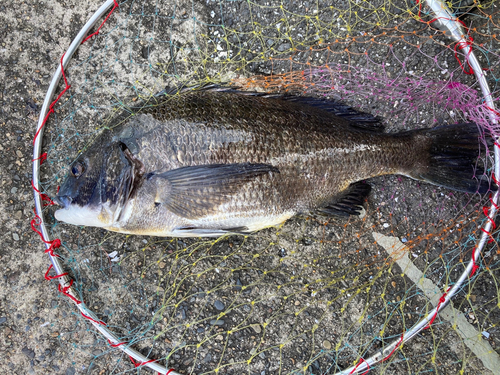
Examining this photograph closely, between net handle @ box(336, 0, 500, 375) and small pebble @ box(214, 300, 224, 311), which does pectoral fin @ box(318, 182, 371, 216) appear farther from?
small pebble @ box(214, 300, 224, 311)

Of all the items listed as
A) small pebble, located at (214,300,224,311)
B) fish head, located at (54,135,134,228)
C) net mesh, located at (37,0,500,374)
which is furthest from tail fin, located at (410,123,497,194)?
fish head, located at (54,135,134,228)

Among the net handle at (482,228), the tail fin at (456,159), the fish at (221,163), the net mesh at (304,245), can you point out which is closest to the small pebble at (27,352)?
the net mesh at (304,245)

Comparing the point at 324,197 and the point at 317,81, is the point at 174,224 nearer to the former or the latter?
the point at 324,197

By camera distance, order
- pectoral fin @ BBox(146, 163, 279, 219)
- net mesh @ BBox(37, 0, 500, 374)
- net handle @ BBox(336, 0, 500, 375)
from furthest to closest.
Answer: net mesh @ BBox(37, 0, 500, 374) < net handle @ BBox(336, 0, 500, 375) < pectoral fin @ BBox(146, 163, 279, 219)

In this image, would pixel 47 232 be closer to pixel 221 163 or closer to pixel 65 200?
pixel 65 200

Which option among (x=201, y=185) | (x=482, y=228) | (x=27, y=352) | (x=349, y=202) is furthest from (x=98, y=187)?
(x=482, y=228)

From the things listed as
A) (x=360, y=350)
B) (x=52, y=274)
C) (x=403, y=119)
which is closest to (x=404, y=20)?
(x=403, y=119)

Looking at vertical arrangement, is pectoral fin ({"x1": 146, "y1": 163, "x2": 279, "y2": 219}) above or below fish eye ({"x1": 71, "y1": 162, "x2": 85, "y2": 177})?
below

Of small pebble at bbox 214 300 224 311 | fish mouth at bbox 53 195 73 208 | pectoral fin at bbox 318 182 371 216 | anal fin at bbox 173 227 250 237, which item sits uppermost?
fish mouth at bbox 53 195 73 208

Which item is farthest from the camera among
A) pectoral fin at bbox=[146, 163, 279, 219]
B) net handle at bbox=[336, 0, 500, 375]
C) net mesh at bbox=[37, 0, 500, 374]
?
net mesh at bbox=[37, 0, 500, 374]
